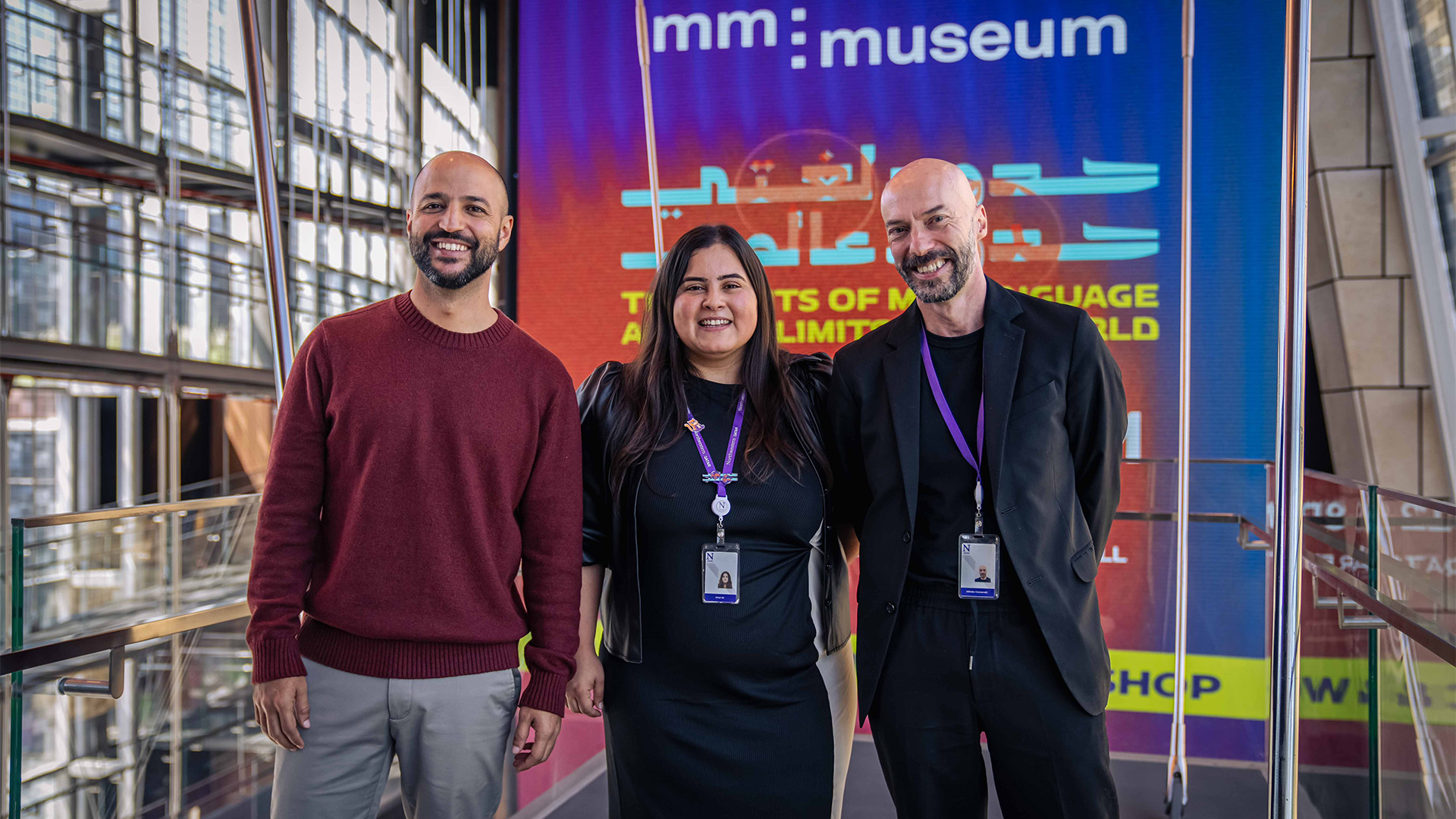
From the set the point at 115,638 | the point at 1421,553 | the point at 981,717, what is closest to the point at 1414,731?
the point at 1421,553

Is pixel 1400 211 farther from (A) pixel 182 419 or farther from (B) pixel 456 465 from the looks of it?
(A) pixel 182 419

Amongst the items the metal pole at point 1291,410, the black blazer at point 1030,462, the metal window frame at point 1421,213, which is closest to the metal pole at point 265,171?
the black blazer at point 1030,462

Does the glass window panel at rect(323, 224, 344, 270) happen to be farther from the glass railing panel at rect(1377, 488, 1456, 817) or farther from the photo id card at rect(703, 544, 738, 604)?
the glass railing panel at rect(1377, 488, 1456, 817)

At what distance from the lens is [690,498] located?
1.81 metres

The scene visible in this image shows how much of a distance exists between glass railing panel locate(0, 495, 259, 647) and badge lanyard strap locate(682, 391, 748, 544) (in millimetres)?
1197

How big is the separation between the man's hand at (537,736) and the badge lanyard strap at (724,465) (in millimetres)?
467

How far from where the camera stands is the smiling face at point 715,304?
6.17ft

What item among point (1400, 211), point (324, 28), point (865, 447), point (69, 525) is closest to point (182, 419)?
point (324, 28)

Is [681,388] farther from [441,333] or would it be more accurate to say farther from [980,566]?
[980,566]

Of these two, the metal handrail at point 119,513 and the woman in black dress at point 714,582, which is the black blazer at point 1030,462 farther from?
the metal handrail at point 119,513

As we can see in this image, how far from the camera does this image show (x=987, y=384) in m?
1.74

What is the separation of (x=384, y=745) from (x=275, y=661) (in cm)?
24

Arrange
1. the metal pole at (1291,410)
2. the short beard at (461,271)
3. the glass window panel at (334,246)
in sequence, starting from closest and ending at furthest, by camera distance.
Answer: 1. the metal pole at (1291,410)
2. the short beard at (461,271)
3. the glass window panel at (334,246)

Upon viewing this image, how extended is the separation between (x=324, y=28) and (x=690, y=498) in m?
4.58
